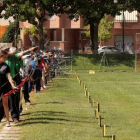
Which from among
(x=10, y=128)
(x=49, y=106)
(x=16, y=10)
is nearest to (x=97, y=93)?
(x=49, y=106)

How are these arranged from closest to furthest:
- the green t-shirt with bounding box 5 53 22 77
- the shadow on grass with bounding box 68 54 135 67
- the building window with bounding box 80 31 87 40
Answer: the green t-shirt with bounding box 5 53 22 77 → the shadow on grass with bounding box 68 54 135 67 → the building window with bounding box 80 31 87 40

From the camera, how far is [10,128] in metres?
12.6

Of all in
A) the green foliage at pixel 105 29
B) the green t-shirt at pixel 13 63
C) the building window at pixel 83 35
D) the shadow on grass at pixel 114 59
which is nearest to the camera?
the green t-shirt at pixel 13 63

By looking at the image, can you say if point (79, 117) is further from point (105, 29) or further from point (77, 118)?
point (105, 29)

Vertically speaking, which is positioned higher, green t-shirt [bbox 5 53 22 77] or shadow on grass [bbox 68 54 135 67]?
green t-shirt [bbox 5 53 22 77]

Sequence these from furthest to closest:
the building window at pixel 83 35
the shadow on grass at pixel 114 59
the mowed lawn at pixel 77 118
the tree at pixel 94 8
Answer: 1. the building window at pixel 83 35
2. the shadow on grass at pixel 114 59
3. the tree at pixel 94 8
4. the mowed lawn at pixel 77 118

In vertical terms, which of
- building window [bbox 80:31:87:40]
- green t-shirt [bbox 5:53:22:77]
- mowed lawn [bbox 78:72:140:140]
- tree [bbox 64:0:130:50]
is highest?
tree [bbox 64:0:130:50]

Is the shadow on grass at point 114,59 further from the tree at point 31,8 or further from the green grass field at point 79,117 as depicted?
the green grass field at point 79,117

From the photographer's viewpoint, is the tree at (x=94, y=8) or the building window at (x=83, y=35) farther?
the building window at (x=83, y=35)

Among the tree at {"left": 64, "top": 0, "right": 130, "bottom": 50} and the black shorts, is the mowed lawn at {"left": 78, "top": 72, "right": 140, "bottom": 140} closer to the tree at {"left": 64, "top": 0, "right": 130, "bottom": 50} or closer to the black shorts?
the black shorts

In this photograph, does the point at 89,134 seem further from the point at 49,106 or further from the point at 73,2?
the point at 73,2

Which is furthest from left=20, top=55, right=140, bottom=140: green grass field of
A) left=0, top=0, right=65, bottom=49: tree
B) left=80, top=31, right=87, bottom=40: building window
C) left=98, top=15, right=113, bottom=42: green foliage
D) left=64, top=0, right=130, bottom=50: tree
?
left=80, top=31, right=87, bottom=40: building window

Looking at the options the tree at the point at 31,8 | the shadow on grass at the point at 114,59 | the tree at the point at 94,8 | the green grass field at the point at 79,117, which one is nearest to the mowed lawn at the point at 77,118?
the green grass field at the point at 79,117

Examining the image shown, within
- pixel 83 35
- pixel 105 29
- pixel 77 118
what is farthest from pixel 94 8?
pixel 77 118
